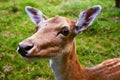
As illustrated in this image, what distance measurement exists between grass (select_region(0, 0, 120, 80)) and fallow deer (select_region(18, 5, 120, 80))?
1.84m

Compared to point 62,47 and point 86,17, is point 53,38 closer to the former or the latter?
point 62,47

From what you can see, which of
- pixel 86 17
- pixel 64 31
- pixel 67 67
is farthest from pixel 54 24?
pixel 67 67

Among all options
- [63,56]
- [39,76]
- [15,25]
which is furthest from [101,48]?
[63,56]

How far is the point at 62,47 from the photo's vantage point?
13.8ft

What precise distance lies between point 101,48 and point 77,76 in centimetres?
281

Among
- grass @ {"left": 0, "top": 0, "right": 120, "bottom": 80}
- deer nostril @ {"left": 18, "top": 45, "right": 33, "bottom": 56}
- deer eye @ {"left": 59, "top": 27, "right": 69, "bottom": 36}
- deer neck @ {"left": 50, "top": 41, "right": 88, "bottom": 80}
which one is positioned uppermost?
deer nostril @ {"left": 18, "top": 45, "right": 33, "bottom": 56}

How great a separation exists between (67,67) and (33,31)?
3749 millimetres

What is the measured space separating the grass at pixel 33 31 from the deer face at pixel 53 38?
2169 mm

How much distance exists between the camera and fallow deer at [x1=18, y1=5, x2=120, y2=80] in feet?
12.8

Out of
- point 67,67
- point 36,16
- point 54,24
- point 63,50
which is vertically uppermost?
point 54,24

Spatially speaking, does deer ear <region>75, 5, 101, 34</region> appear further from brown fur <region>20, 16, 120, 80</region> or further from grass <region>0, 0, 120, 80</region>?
grass <region>0, 0, 120, 80</region>

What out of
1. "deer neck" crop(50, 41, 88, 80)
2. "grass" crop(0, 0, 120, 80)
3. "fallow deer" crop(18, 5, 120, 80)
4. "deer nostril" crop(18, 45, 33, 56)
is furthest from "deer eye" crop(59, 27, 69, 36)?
"grass" crop(0, 0, 120, 80)

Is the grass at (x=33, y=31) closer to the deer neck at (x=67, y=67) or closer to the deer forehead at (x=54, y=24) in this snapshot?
the deer neck at (x=67, y=67)

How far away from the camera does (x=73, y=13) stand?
8.95 metres
